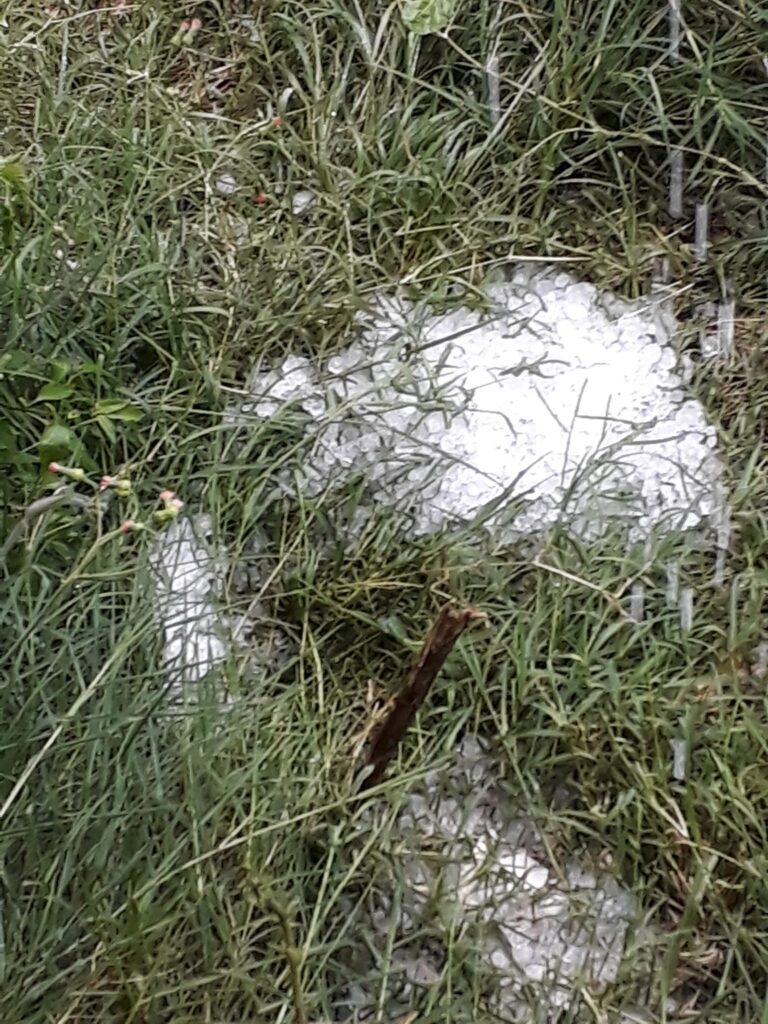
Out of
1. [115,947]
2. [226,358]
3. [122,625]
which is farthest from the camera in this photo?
[226,358]

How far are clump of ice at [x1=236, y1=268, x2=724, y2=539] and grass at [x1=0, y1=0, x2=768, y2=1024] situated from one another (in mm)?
35

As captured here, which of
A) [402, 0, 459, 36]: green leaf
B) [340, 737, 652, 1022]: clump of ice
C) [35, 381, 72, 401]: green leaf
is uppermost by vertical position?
[402, 0, 459, 36]: green leaf

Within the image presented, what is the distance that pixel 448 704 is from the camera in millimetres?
1122

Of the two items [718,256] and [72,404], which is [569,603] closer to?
[718,256]

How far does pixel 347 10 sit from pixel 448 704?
77 centimetres

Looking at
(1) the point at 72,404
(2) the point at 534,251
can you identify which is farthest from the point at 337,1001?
(2) the point at 534,251

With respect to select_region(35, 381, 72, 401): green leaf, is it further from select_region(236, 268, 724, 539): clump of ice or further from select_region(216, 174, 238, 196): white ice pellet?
select_region(216, 174, 238, 196): white ice pellet

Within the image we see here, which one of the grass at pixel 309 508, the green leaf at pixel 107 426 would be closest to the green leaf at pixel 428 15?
the grass at pixel 309 508

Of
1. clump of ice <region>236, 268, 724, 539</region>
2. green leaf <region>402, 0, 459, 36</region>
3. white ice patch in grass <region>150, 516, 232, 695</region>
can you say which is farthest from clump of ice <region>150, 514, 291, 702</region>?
green leaf <region>402, 0, 459, 36</region>

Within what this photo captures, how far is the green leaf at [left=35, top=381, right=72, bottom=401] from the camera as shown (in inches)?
44.6

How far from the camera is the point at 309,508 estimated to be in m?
1.17

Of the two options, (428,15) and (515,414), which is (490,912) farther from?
(428,15)

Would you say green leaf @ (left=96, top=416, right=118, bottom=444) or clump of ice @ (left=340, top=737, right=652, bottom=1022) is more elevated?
green leaf @ (left=96, top=416, right=118, bottom=444)

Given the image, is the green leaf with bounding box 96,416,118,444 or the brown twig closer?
the brown twig
